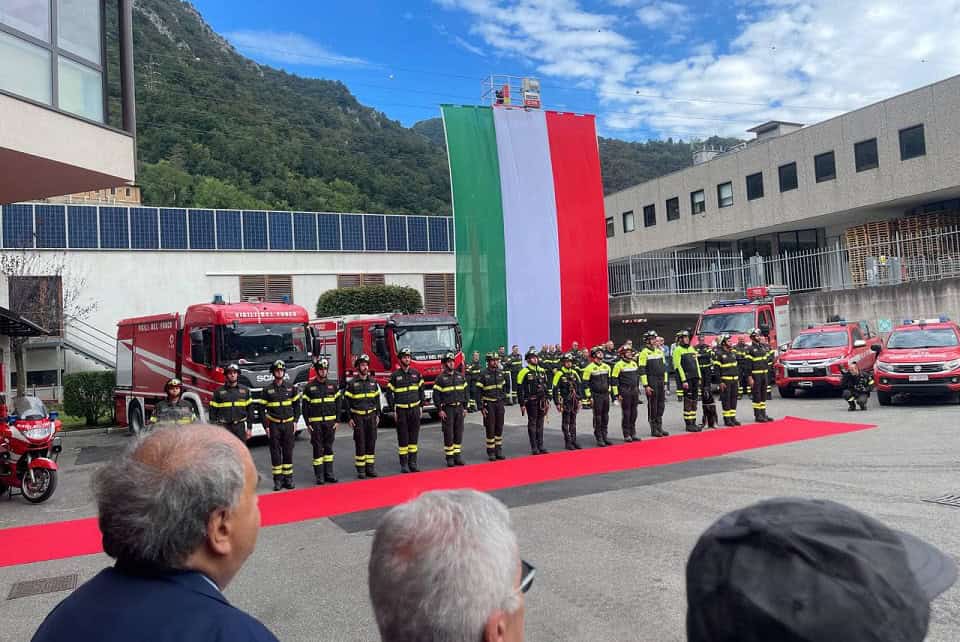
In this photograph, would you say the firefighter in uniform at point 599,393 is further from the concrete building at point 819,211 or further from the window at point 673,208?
the window at point 673,208

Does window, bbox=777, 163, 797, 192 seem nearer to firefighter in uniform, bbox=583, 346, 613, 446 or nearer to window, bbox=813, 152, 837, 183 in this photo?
window, bbox=813, 152, 837, 183

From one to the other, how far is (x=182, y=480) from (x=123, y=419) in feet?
67.7

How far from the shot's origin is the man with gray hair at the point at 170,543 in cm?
158

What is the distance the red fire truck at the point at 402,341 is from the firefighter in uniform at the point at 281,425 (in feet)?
20.8

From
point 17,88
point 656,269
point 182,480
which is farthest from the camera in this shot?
point 656,269

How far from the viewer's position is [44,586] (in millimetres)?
6051

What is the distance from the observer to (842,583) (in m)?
1.09

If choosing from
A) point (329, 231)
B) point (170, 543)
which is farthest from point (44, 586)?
point (329, 231)

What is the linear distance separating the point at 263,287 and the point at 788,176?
78.6 ft

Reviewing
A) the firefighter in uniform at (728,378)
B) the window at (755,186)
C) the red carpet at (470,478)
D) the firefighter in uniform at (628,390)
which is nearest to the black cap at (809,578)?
the red carpet at (470,478)

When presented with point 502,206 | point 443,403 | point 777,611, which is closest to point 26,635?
point 777,611

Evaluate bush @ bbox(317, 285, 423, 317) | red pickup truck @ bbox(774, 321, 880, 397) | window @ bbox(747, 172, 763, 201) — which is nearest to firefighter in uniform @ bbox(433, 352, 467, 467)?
red pickup truck @ bbox(774, 321, 880, 397)

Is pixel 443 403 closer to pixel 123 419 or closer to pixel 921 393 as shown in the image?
pixel 921 393

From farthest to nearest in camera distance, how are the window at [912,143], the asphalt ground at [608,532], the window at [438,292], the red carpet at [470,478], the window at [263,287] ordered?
the window at [438,292]
the window at [263,287]
the window at [912,143]
the red carpet at [470,478]
the asphalt ground at [608,532]
